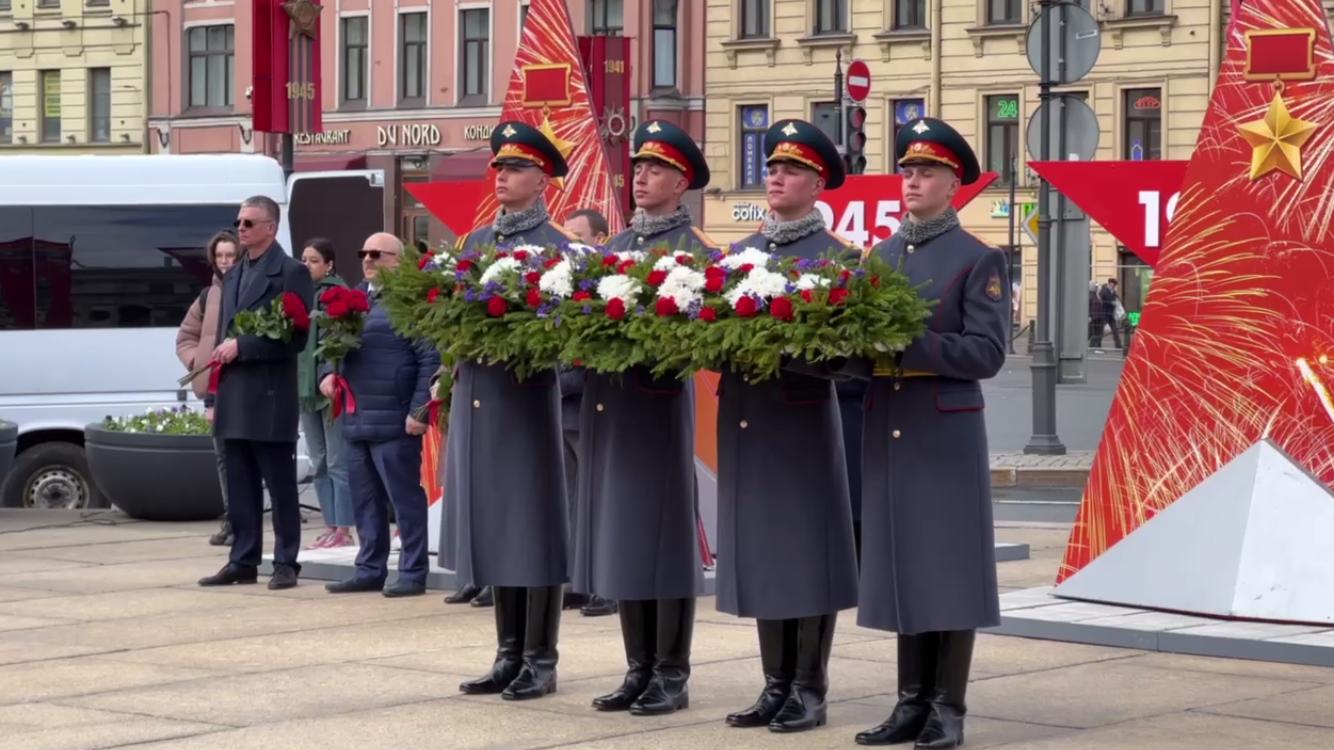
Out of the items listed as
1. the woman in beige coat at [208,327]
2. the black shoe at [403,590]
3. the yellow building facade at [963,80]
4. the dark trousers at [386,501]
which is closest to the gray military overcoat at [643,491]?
the black shoe at [403,590]

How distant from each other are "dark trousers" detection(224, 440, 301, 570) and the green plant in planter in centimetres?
391

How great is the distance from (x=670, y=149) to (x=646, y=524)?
1.32 metres

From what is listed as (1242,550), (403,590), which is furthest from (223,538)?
(1242,550)

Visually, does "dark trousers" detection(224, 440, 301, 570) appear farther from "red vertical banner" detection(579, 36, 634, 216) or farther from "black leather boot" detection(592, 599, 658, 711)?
"red vertical banner" detection(579, 36, 634, 216)

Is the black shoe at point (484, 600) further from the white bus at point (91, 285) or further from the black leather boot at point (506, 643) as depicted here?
the white bus at point (91, 285)

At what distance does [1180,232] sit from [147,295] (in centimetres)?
953

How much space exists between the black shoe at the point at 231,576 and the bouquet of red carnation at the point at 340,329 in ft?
3.20

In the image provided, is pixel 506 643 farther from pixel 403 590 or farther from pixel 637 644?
pixel 403 590

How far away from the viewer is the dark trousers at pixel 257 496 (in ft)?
41.4

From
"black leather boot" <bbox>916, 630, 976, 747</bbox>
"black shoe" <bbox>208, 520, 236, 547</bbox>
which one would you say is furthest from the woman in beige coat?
"black leather boot" <bbox>916, 630, 976, 747</bbox>

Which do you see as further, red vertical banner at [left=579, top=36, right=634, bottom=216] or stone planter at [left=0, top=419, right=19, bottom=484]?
red vertical banner at [left=579, top=36, right=634, bottom=216]

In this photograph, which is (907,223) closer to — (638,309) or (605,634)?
(638,309)

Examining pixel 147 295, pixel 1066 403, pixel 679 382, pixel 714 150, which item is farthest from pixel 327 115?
pixel 679 382

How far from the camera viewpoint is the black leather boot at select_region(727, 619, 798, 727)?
805cm
